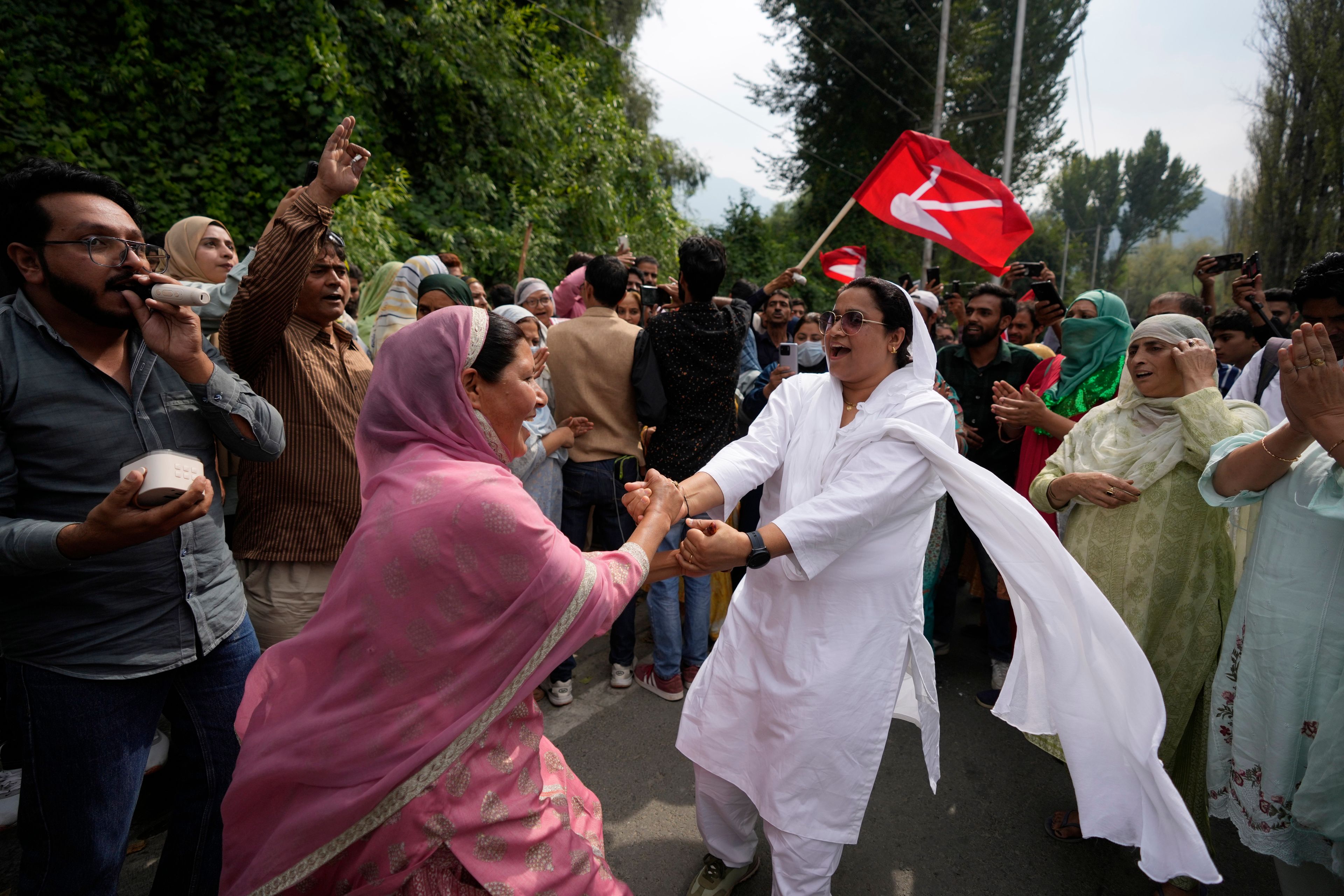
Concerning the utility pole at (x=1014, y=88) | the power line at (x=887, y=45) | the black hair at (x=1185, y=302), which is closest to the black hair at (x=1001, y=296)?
the black hair at (x=1185, y=302)

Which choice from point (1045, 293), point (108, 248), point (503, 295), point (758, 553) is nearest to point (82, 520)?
point (108, 248)

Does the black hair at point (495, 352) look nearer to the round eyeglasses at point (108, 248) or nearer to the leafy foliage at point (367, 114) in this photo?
the round eyeglasses at point (108, 248)

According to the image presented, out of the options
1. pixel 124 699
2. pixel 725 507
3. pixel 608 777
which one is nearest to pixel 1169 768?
pixel 725 507

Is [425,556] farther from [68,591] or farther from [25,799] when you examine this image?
[25,799]

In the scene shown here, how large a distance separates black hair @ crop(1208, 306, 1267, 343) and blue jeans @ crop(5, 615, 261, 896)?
5.79 m

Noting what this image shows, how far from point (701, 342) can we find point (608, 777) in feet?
7.69

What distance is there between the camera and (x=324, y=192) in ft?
7.64

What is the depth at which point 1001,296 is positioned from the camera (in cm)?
431

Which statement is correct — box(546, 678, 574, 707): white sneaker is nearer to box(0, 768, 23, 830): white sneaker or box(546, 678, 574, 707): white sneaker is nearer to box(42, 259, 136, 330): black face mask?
box(0, 768, 23, 830): white sneaker

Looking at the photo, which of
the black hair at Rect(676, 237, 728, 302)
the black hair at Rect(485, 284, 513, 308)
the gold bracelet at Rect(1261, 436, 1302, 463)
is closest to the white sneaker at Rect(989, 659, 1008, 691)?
the gold bracelet at Rect(1261, 436, 1302, 463)

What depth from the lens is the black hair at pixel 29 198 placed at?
1746 millimetres

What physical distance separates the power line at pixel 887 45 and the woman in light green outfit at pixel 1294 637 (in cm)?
1988

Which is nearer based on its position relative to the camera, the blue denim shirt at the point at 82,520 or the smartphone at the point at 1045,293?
the blue denim shirt at the point at 82,520

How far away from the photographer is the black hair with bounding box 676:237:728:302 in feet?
12.4
